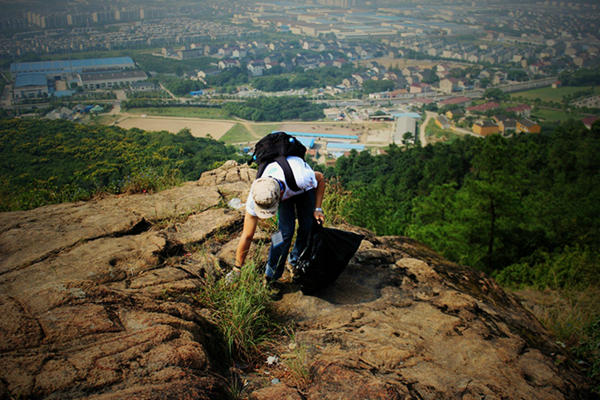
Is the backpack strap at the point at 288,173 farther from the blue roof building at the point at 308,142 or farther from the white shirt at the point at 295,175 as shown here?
the blue roof building at the point at 308,142

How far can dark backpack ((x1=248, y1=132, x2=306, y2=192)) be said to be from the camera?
2.38 meters

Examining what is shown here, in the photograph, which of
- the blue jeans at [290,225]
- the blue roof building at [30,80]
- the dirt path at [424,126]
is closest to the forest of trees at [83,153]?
the blue jeans at [290,225]

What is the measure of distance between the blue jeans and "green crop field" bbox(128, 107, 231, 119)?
32.7 metres

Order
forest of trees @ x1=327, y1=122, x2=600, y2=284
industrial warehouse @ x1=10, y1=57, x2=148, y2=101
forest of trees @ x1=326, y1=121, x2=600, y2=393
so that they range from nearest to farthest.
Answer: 1. forest of trees @ x1=326, y1=121, x2=600, y2=393
2. forest of trees @ x1=327, y1=122, x2=600, y2=284
3. industrial warehouse @ x1=10, y1=57, x2=148, y2=101

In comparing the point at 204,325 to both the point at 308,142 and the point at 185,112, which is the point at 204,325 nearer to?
the point at 308,142

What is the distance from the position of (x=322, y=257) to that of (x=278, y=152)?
0.71m

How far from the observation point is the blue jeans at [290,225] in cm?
252

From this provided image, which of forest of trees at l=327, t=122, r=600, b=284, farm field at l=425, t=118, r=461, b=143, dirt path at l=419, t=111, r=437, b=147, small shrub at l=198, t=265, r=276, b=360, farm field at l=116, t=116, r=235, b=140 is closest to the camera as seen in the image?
small shrub at l=198, t=265, r=276, b=360

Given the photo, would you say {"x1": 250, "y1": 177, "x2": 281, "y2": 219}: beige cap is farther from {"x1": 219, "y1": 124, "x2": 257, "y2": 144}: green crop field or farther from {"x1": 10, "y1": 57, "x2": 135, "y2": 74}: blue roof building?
{"x1": 10, "y1": 57, "x2": 135, "y2": 74}: blue roof building

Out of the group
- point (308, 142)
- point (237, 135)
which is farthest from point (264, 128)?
point (308, 142)

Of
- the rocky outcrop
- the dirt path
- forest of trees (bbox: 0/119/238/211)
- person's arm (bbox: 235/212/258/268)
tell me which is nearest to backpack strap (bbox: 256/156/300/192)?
person's arm (bbox: 235/212/258/268)

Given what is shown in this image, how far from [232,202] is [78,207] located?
1.38 m

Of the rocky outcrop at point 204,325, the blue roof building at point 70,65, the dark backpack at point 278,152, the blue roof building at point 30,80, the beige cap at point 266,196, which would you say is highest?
the dark backpack at point 278,152

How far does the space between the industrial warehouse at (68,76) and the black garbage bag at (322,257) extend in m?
33.9
